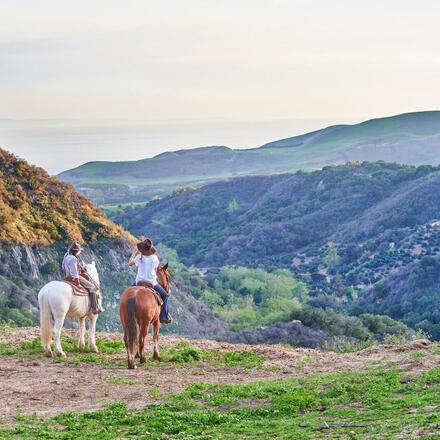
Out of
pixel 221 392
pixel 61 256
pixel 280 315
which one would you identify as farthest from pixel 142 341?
pixel 280 315

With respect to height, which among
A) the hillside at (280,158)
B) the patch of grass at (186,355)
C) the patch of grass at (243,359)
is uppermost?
the hillside at (280,158)

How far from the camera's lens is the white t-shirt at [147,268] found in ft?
54.5

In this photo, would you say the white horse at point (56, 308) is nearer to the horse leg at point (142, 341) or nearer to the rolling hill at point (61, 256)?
the horse leg at point (142, 341)

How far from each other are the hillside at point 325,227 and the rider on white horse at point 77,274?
867 inches

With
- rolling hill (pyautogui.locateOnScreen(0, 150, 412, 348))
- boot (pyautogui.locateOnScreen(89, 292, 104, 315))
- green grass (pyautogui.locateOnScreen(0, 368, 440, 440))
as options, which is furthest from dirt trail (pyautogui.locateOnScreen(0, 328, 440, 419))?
rolling hill (pyautogui.locateOnScreen(0, 150, 412, 348))

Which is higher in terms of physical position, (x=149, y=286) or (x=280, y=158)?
(x=280, y=158)

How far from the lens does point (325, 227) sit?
83.4m

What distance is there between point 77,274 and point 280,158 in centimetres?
17073

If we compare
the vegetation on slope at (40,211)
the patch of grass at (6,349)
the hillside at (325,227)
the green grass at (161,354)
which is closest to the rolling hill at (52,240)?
the vegetation on slope at (40,211)

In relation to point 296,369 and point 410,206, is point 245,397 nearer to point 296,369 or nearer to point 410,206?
point 296,369

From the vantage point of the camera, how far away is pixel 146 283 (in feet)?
54.4

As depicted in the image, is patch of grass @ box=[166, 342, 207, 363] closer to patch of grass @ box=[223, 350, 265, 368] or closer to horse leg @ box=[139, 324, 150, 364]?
patch of grass @ box=[223, 350, 265, 368]

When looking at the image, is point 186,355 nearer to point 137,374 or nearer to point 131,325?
point 131,325

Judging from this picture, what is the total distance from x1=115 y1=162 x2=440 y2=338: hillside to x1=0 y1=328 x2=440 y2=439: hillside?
21.7 metres
